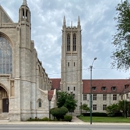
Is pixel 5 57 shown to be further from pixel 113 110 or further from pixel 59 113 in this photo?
pixel 113 110

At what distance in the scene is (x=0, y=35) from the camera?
40.7 meters

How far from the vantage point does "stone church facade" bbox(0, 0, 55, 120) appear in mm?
38062

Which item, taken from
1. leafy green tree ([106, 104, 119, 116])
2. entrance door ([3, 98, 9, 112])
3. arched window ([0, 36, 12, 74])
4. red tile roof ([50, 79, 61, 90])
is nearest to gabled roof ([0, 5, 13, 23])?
arched window ([0, 36, 12, 74])

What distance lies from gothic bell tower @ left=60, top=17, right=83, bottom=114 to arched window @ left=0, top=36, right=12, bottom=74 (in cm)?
2658

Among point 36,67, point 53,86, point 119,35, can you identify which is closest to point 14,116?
point 36,67

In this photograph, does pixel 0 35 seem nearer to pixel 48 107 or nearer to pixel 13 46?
pixel 13 46

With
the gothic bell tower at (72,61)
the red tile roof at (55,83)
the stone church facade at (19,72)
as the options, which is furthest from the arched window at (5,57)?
the red tile roof at (55,83)

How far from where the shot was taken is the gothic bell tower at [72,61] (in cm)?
6456

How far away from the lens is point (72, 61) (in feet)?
217

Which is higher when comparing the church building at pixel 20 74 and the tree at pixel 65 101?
the church building at pixel 20 74

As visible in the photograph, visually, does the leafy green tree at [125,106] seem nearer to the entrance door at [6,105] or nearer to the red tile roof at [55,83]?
the red tile roof at [55,83]

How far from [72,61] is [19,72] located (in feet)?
97.0

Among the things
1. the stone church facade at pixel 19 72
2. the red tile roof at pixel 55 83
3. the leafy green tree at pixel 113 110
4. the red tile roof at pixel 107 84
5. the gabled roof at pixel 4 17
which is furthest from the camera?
the red tile roof at pixel 55 83

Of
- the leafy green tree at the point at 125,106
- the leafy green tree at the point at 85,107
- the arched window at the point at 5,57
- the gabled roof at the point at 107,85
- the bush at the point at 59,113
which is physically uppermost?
the arched window at the point at 5,57
